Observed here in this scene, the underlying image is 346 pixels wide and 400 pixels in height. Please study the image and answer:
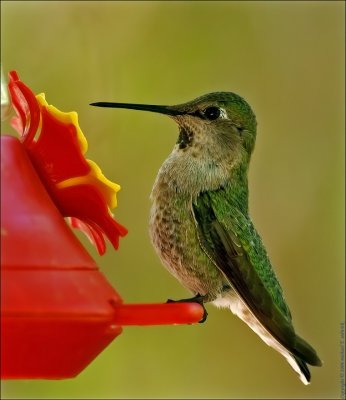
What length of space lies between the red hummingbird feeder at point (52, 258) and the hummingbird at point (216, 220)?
0.51 metres

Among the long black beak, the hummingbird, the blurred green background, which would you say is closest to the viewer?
the long black beak

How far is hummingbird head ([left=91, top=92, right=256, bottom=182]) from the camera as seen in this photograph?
4113 mm

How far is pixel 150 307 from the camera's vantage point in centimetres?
290

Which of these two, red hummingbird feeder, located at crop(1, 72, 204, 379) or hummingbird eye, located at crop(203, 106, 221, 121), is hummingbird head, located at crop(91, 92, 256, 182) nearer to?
hummingbird eye, located at crop(203, 106, 221, 121)

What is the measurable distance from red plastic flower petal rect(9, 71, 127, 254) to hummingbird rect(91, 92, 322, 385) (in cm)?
50

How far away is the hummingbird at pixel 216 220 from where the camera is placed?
3754mm

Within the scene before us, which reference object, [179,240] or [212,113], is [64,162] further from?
[212,113]

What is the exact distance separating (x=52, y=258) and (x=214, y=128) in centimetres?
160

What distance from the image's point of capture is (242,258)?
12.6 feet

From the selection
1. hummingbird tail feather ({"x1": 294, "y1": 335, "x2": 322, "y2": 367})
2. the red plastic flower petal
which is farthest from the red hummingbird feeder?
hummingbird tail feather ({"x1": 294, "y1": 335, "x2": 322, "y2": 367})

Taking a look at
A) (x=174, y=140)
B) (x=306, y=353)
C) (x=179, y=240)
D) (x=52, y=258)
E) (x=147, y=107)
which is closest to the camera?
(x=52, y=258)

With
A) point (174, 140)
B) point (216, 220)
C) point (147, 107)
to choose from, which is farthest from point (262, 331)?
point (174, 140)

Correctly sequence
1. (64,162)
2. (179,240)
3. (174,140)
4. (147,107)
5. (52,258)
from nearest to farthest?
(52,258), (64,162), (147,107), (179,240), (174,140)

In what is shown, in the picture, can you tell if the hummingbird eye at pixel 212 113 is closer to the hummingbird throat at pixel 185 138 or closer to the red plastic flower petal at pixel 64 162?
the hummingbird throat at pixel 185 138
